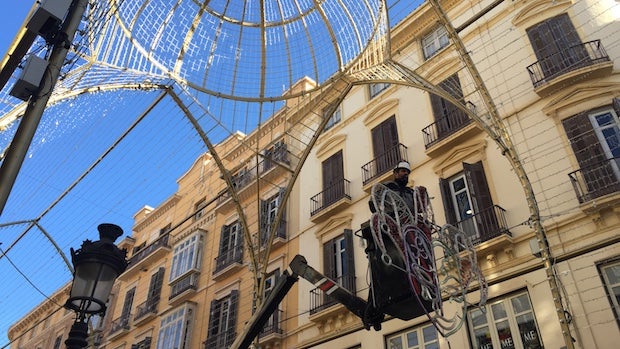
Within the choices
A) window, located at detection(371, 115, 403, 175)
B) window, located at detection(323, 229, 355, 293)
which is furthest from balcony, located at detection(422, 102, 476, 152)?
window, located at detection(323, 229, 355, 293)

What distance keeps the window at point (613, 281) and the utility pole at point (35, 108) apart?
10.8 metres

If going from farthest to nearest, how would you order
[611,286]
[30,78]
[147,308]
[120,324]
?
[120,324], [147,308], [611,286], [30,78]

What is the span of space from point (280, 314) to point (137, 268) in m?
13.3

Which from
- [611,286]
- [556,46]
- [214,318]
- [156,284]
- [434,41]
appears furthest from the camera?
[156,284]

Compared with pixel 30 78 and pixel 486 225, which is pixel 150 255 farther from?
pixel 30 78

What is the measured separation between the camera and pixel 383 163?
18.0 m

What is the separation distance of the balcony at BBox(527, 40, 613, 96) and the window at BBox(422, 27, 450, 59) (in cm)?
473

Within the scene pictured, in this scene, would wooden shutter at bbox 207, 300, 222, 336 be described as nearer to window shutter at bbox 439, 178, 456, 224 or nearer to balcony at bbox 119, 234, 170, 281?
balcony at bbox 119, 234, 170, 281

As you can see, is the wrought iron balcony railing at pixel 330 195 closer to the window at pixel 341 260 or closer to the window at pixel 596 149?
the window at pixel 341 260

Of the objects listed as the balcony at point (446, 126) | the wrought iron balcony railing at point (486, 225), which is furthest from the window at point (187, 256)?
the wrought iron balcony railing at point (486, 225)

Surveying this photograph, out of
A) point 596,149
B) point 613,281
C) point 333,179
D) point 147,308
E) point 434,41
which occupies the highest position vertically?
point 434,41

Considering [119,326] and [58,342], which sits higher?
[58,342]

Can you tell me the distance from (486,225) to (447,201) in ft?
5.21

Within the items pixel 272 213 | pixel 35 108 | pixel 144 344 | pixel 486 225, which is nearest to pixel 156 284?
pixel 144 344
